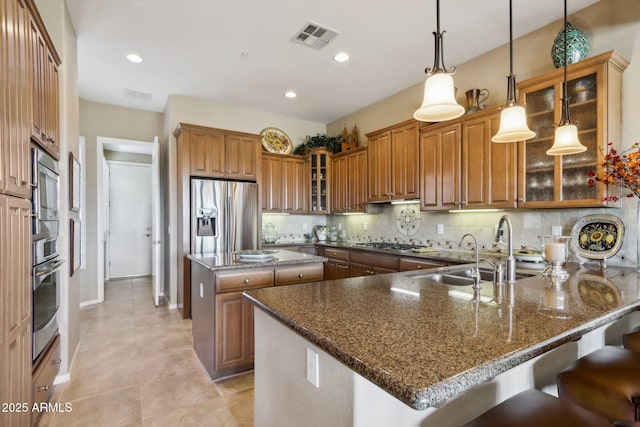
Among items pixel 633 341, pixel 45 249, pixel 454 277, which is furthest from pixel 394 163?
pixel 45 249

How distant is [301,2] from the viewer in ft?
8.52

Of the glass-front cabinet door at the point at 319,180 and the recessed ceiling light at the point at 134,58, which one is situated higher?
the recessed ceiling light at the point at 134,58

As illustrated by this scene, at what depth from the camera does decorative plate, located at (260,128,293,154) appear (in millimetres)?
5242

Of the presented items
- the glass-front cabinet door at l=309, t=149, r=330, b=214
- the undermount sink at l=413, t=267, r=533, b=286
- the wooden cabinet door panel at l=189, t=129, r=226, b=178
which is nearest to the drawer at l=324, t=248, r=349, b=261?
the glass-front cabinet door at l=309, t=149, r=330, b=214

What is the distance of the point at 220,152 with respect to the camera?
4332 millimetres

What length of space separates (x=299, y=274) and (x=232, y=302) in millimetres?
598

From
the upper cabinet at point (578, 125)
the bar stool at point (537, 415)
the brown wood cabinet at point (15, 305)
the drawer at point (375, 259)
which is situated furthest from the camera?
the drawer at point (375, 259)

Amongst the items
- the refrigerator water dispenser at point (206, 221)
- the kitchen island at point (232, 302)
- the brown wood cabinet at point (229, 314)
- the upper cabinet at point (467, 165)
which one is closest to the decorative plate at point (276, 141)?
the refrigerator water dispenser at point (206, 221)

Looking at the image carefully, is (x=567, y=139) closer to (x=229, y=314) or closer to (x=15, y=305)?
(x=229, y=314)

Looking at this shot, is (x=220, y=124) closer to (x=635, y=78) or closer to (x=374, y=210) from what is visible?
(x=374, y=210)

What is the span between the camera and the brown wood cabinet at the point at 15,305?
4.33 feet

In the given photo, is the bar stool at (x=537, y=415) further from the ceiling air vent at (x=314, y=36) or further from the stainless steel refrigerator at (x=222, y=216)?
the stainless steel refrigerator at (x=222, y=216)

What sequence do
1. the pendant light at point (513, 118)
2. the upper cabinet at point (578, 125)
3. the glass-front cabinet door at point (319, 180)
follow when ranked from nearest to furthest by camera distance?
the pendant light at point (513, 118)
the upper cabinet at point (578, 125)
the glass-front cabinet door at point (319, 180)

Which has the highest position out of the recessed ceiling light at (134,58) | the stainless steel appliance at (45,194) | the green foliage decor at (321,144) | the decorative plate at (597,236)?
the recessed ceiling light at (134,58)
